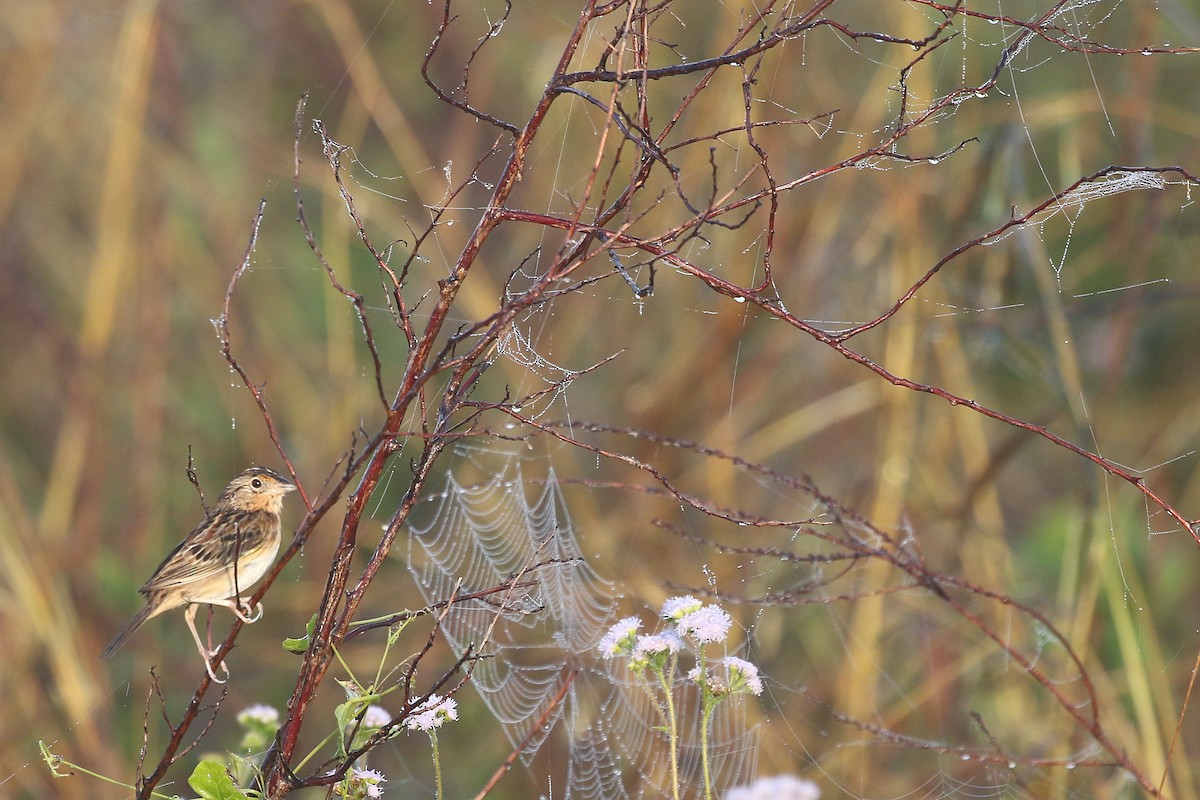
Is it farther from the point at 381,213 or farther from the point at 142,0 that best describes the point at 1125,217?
the point at 142,0

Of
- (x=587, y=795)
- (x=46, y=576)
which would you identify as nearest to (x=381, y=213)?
(x=46, y=576)

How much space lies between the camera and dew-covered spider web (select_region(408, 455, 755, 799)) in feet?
12.0

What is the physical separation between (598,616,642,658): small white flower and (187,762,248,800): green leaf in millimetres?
613

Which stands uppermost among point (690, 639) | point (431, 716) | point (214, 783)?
point (690, 639)

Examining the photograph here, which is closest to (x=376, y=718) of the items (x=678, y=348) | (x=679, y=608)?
(x=679, y=608)

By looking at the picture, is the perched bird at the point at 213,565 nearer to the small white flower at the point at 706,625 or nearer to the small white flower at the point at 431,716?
the small white flower at the point at 431,716

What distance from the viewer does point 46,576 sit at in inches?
152

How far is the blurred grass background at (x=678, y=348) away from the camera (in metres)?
3.79

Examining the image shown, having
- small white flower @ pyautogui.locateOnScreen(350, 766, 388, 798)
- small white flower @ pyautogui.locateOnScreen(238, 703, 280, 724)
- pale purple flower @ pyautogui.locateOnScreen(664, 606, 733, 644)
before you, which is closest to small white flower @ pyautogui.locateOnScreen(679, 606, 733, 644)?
pale purple flower @ pyautogui.locateOnScreen(664, 606, 733, 644)

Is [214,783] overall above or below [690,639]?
below

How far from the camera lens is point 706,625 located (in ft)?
5.49

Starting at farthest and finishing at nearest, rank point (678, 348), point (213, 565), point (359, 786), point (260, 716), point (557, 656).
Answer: point (678, 348) → point (557, 656) → point (213, 565) → point (260, 716) → point (359, 786)

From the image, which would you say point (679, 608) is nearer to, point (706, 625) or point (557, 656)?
point (706, 625)

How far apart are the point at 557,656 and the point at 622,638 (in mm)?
2545
